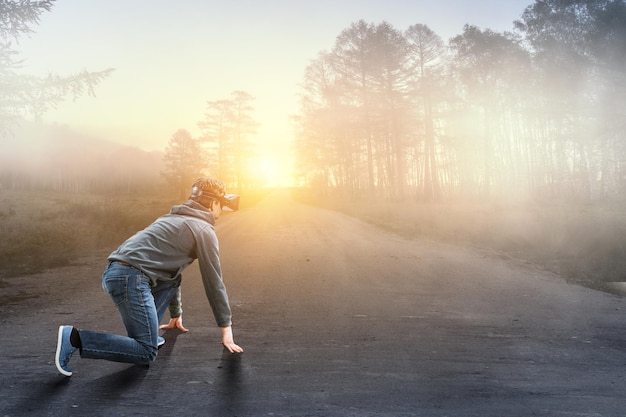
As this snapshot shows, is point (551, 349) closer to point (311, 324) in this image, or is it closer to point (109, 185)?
point (311, 324)

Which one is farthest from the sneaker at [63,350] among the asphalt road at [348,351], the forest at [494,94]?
the forest at [494,94]

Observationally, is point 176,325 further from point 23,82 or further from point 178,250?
point 23,82

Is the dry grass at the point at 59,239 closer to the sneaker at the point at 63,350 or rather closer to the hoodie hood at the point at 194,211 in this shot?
the sneaker at the point at 63,350

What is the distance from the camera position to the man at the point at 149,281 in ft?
11.0

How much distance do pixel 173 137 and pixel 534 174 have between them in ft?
124

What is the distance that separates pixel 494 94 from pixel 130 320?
30.2 meters

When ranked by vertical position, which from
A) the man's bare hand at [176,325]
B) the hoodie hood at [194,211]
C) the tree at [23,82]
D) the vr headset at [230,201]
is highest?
the tree at [23,82]

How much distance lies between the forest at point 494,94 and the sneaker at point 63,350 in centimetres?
2586

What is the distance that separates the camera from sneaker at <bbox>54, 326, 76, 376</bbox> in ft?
10.8

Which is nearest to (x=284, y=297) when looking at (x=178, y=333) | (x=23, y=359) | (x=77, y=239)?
(x=178, y=333)

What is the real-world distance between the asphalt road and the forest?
20515mm

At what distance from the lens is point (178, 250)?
3.73 metres

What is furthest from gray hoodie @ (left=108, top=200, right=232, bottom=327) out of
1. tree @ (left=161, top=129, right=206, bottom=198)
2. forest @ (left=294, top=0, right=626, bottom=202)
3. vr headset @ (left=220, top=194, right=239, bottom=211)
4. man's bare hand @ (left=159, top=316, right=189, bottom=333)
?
tree @ (left=161, top=129, right=206, bottom=198)

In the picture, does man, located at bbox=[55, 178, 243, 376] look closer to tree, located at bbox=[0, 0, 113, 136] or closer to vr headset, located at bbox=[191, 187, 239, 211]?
vr headset, located at bbox=[191, 187, 239, 211]
